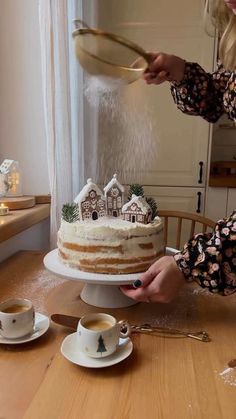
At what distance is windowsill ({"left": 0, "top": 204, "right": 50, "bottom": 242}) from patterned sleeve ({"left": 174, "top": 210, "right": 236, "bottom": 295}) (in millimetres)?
584

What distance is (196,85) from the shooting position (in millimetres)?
963

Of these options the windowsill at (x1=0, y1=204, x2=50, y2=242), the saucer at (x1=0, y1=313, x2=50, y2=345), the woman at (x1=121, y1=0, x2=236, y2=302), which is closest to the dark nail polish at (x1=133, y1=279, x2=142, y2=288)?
the woman at (x1=121, y1=0, x2=236, y2=302)

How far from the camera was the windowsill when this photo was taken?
1.08 metres

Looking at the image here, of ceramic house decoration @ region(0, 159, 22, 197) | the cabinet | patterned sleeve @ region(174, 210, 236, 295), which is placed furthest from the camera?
the cabinet

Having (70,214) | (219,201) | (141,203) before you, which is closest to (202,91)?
(141,203)

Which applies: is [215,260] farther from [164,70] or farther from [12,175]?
[12,175]

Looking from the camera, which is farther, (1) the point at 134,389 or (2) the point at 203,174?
(2) the point at 203,174

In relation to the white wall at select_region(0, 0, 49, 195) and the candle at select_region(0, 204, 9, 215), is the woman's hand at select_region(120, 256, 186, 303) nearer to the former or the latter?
the candle at select_region(0, 204, 9, 215)

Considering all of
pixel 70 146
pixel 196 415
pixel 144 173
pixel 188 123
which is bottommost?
pixel 196 415

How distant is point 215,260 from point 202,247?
32 mm

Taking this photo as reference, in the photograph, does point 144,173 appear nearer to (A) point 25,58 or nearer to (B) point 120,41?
(A) point 25,58

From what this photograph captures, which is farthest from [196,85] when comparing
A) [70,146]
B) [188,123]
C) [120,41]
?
[188,123]

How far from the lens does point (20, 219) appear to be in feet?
3.88

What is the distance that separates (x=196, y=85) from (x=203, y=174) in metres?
1.26
